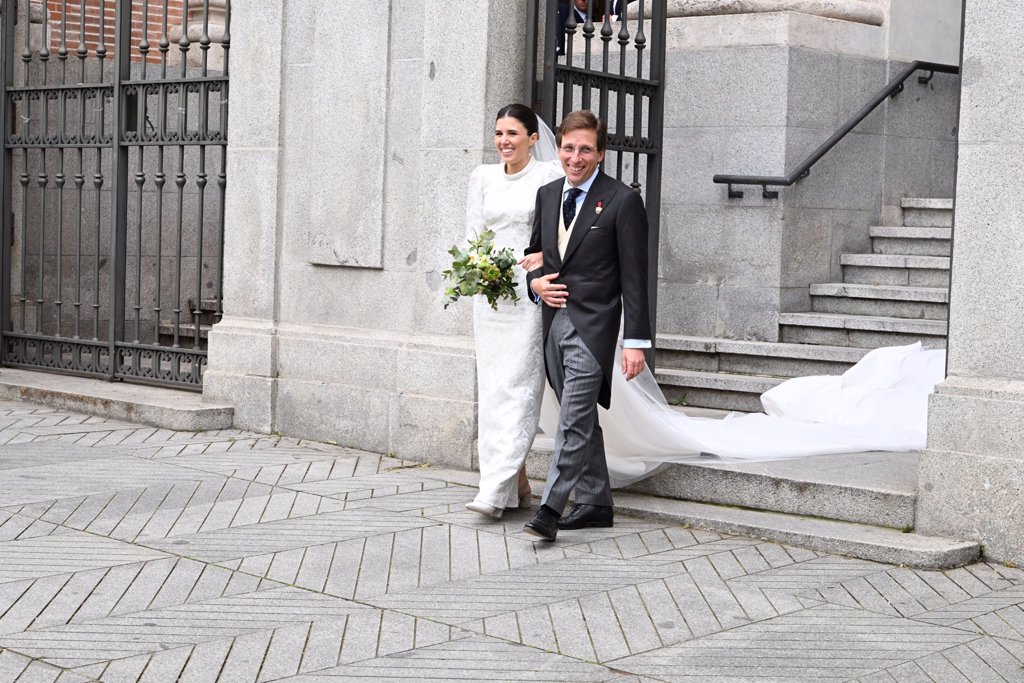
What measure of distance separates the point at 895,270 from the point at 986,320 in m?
4.14

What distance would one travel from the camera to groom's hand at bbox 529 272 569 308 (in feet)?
22.6

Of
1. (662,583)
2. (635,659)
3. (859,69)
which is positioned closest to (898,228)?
(859,69)

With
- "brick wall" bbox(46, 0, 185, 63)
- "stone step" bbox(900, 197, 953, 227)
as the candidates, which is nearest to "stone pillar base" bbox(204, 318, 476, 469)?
"brick wall" bbox(46, 0, 185, 63)

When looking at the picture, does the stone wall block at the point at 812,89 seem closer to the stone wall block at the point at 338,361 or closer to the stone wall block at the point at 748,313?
the stone wall block at the point at 748,313

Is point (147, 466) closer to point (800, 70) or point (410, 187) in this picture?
point (410, 187)

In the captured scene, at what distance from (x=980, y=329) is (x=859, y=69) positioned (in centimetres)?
491

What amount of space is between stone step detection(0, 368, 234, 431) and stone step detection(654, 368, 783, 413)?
117 inches

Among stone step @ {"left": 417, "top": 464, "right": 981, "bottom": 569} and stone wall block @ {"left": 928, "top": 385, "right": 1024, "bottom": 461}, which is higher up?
stone wall block @ {"left": 928, "top": 385, "right": 1024, "bottom": 461}

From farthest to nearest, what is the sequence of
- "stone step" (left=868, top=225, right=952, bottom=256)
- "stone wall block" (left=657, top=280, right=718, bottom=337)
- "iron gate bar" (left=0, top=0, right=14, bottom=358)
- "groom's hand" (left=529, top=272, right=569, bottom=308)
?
"iron gate bar" (left=0, top=0, right=14, bottom=358) → "stone wall block" (left=657, top=280, right=718, bottom=337) → "stone step" (left=868, top=225, right=952, bottom=256) → "groom's hand" (left=529, top=272, right=569, bottom=308)

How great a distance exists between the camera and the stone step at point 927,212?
433 inches

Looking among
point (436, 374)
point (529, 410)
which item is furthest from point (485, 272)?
point (436, 374)

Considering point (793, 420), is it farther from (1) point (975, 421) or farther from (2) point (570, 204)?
(2) point (570, 204)

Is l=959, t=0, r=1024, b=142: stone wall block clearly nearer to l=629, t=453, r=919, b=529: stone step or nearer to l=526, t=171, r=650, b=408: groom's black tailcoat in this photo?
l=526, t=171, r=650, b=408: groom's black tailcoat

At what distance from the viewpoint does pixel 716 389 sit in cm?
998
